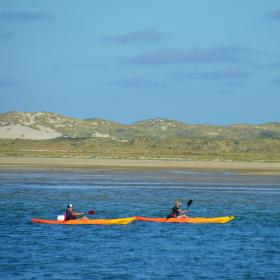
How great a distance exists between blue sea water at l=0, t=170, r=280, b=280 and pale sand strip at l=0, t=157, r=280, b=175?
2067 cm

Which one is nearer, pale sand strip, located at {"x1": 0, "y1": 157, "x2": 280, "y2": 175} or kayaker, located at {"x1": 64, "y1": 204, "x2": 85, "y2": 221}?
kayaker, located at {"x1": 64, "y1": 204, "x2": 85, "y2": 221}

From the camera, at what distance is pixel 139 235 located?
117 ft

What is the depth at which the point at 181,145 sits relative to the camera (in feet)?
452

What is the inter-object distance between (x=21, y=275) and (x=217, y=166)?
215 feet

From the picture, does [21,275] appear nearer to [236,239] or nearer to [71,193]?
[236,239]

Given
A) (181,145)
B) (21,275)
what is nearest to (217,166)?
(181,145)

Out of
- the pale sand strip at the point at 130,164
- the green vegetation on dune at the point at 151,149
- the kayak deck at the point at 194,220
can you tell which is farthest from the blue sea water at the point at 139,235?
the green vegetation on dune at the point at 151,149

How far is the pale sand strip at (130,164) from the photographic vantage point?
85750mm

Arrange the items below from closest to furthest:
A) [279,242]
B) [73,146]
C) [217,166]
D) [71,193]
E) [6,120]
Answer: [279,242] → [71,193] → [217,166] → [73,146] → [6,120]

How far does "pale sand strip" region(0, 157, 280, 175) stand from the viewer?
85750 mm

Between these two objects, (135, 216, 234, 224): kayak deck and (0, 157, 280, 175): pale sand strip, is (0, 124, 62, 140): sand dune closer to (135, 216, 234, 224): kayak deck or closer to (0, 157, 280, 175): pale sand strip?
(0, 157, 280, 175): pale sand strip

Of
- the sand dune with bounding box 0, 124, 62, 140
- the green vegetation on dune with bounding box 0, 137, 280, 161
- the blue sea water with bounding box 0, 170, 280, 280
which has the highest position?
the sand dune with bounding box 0, 124, 62, 140

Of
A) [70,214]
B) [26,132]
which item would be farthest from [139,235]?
[26,132]

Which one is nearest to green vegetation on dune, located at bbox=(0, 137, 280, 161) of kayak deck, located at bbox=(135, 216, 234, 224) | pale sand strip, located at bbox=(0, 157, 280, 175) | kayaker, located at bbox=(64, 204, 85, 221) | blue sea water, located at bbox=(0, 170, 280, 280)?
pale sand strip, located at bbox=(0, 157, 280, 175)
